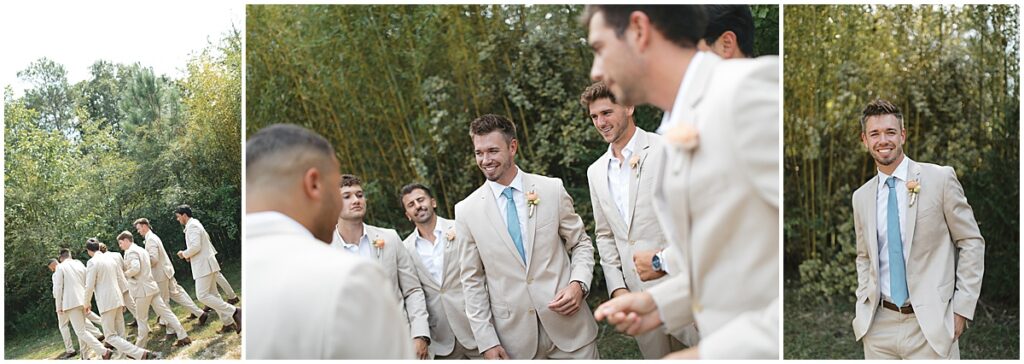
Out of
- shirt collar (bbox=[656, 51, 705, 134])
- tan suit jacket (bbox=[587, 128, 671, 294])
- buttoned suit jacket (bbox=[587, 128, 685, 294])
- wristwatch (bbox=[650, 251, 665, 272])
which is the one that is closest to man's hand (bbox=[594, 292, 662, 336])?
shirt collar (bbox=[656, 51, 705, 134])

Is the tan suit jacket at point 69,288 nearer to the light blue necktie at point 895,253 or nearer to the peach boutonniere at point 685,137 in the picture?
the peach boutonniere at point 685,137

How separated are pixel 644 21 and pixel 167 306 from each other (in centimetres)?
364

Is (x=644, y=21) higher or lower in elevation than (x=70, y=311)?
higher


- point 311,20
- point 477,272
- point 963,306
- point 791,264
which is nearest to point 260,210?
point 477,272

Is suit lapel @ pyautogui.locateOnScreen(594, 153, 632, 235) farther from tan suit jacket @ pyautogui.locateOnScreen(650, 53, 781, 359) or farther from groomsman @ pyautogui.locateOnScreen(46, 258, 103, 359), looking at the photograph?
groomsman @ pyautogui.locateOnScreen(46, 258, 103, 359)

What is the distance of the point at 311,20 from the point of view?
6242 millimetres

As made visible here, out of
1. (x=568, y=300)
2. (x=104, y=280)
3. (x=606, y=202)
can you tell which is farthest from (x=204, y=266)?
(x=606, y=202)

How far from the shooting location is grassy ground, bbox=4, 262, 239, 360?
4934mm

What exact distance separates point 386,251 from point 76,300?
63.9 inches

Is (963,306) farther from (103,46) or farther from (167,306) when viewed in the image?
(103,46)

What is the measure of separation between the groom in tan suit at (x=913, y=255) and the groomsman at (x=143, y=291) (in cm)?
347

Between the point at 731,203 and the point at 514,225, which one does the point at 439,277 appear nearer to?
the point at 514,225

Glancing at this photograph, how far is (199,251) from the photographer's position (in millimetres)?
4914

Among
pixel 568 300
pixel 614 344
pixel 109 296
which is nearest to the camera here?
pixel 568 300
